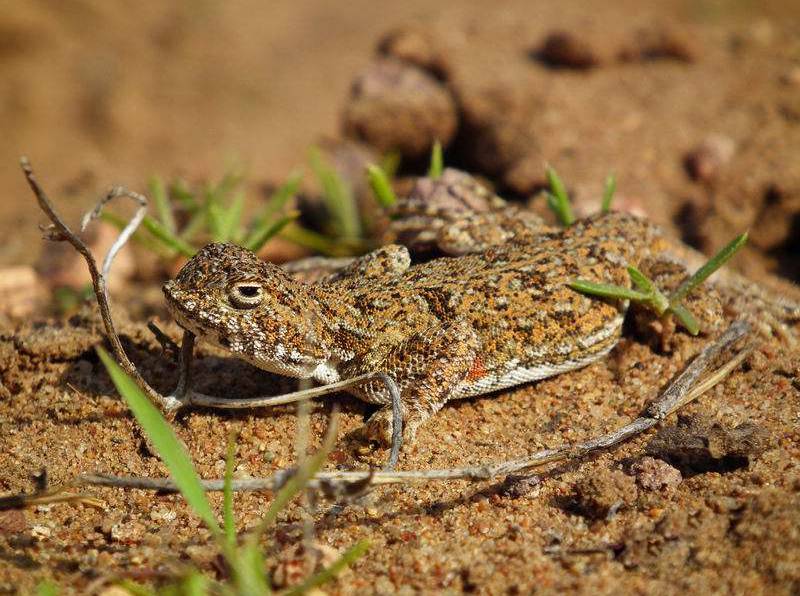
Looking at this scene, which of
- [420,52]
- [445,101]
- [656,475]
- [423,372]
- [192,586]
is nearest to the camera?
[192,586]

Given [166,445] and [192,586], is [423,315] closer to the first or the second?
[166,445]

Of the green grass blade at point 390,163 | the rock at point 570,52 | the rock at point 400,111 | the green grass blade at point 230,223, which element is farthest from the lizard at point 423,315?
the rock at point 570,52

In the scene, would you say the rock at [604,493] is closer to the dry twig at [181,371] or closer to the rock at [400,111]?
the dry twig at [181,371]

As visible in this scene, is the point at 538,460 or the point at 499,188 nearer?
the point at 538,460

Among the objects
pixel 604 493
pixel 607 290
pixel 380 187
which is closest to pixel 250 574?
pixel 604 493

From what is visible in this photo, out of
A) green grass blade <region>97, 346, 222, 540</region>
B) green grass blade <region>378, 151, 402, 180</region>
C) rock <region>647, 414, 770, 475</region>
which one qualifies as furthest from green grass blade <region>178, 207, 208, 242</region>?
rock <region>647, 414, 770, 475</region>

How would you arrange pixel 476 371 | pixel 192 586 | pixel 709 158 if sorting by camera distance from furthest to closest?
pixel 709 158 → pixel 476 371 → pixel 192 586

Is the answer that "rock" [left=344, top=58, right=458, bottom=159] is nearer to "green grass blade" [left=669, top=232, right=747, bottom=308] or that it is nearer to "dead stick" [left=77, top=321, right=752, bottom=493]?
"green grass blade" [left=669, top=232, right=747, bottom=308]
